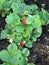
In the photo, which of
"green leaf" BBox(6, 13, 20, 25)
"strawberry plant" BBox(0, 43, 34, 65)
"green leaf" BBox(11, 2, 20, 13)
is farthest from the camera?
"green leaf" BBox(11, 2, 20, 13)

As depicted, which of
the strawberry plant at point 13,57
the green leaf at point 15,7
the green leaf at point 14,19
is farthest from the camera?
the green leaf at point 15,7

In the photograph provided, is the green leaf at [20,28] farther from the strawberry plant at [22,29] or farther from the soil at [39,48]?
the soil at [39,48]

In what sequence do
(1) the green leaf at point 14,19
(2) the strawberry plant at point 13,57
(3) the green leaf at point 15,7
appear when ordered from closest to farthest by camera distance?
(2) the strawberry plant at point 13,57, (1) the green leaf at point 14,19, (3) the green leaf at point 15,7

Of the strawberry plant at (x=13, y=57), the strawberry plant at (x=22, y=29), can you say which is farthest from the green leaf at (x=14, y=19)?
the strawberry plant at (x=13, y=57)

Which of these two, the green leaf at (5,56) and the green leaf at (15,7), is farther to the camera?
the green leaf at (15,7)

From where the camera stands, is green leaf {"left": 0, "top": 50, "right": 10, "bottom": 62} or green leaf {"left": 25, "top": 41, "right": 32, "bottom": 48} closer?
green leaf {"left": 0, "top": 50, "right": 10, "bottom": 62}

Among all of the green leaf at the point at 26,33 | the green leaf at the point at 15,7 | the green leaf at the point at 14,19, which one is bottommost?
the green leaf at the point at 26,33

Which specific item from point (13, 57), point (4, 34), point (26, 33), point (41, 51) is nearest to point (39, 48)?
point (41, 51)

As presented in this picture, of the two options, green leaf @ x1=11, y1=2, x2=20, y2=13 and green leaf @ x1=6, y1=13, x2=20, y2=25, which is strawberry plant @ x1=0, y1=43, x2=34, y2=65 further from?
green leaf @ x1=11, y1=2, x2=20, y2=13

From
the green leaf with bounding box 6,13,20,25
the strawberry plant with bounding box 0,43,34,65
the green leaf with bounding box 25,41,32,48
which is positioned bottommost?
the green leaf with bounding box 25,41,32,48

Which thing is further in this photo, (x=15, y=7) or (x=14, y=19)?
(x=15, y=7)

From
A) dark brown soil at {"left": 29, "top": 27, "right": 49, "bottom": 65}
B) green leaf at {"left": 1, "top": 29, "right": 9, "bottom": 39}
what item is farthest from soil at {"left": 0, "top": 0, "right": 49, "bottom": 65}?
green leaf at {"left": 1, "top": 29, "right": 9, "bottom": 39}

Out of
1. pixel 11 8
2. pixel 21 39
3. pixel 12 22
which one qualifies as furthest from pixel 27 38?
pixel 11 8

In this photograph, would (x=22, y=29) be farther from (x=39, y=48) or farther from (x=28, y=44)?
(x=39, y=48)
